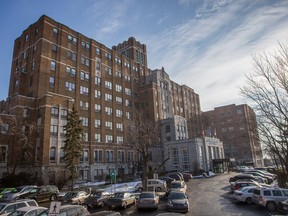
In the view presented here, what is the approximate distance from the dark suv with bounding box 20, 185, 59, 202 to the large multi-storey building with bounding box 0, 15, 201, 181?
11133 mm

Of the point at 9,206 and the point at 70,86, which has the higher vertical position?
the point at 70,86

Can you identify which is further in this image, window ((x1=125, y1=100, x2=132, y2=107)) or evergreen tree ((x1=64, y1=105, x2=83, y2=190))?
window ((x1=125, y1=100, x2=132, y2=107))

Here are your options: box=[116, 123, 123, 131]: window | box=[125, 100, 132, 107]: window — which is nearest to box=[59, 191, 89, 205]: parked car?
box=[116, 123, 123, 131]: window

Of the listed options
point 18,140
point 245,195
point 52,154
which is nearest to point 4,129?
point 18,140

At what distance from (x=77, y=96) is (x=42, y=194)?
93.8 feet

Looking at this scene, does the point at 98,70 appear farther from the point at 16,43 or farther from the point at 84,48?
the point at 16,43

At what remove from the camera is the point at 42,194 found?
26.8 metres

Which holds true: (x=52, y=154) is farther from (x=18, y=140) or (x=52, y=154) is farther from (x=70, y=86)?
(x=70, y=86)

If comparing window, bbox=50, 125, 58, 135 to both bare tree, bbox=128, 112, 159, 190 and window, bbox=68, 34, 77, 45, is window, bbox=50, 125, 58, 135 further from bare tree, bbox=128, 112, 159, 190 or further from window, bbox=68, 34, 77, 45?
window, bbox=68, 34, 77, 45

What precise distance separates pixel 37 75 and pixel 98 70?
17.1 m

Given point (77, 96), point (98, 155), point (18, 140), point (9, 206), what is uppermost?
point (77, 96)

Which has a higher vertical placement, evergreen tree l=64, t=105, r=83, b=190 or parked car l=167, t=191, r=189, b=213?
evergreen tree l=64, t=105, r=83, b=190

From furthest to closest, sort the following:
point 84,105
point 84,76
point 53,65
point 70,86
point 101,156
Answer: point 84,76
point 101,156
point 84,105
point 70,86
point 53,65

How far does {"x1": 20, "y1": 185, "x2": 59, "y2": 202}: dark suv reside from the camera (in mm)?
25938
